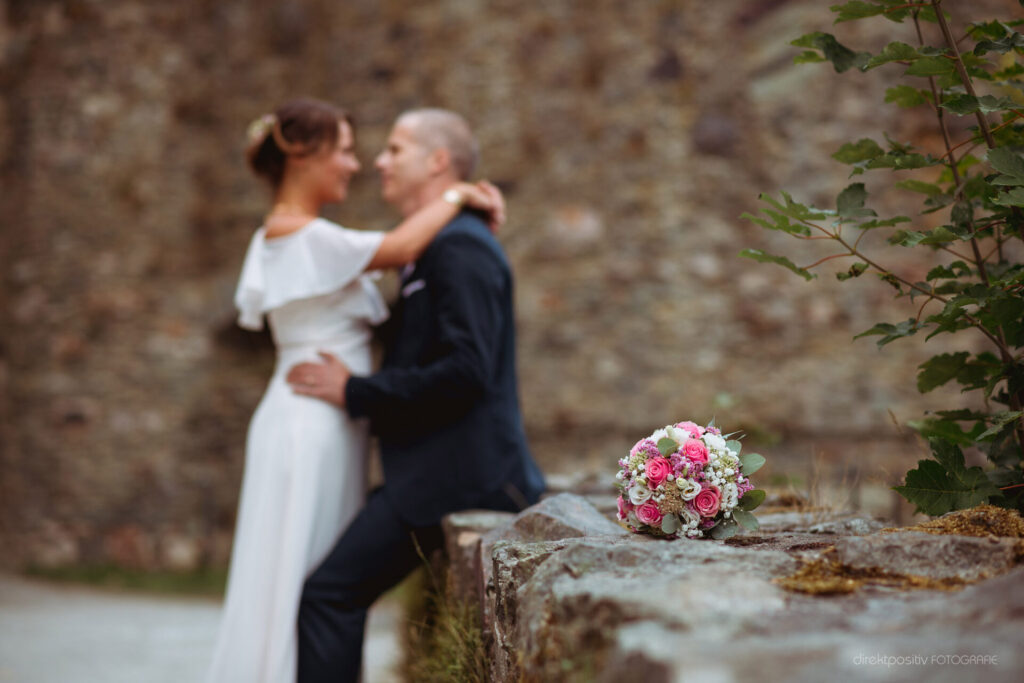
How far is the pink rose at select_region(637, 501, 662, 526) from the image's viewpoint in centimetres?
178

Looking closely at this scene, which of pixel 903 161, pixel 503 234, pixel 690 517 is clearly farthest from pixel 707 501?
pixel 503 234

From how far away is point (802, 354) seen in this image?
6688 mm

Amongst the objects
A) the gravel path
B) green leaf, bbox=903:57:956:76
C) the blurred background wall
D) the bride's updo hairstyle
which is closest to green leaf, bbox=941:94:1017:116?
green leaf, bbox=903:57:956:76

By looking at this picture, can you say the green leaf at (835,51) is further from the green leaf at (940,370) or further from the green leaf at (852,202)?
the green leaf at (940,370)

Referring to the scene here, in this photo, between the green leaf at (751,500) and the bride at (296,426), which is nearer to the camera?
the green leaf at (751,500)

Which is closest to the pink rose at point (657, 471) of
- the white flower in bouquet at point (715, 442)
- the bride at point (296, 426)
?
the white flower in bouquet at point (715, 442)

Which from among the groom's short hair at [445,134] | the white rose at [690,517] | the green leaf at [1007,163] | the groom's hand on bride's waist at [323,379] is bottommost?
the white rose at [690,517]

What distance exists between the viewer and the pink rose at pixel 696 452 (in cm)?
178

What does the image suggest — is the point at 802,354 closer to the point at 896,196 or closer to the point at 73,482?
the point at 896,196

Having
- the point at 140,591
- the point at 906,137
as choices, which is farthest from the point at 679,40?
the point at 140,591

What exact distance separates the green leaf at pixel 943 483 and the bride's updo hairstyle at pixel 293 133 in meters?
2.30

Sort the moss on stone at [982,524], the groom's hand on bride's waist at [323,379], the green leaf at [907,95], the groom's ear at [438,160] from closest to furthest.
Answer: the moss on stone at [982,524], the green leaf at [907,95], the groom's hand on bride's waist at [323,379], the groom's ear at [438,160]

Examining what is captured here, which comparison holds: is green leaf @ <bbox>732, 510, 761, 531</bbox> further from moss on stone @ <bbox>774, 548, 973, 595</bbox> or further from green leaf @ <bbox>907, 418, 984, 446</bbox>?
green leaf @ <bbox>907, 418, 984, 446</bbox>

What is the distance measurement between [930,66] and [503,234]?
17.8 ft
